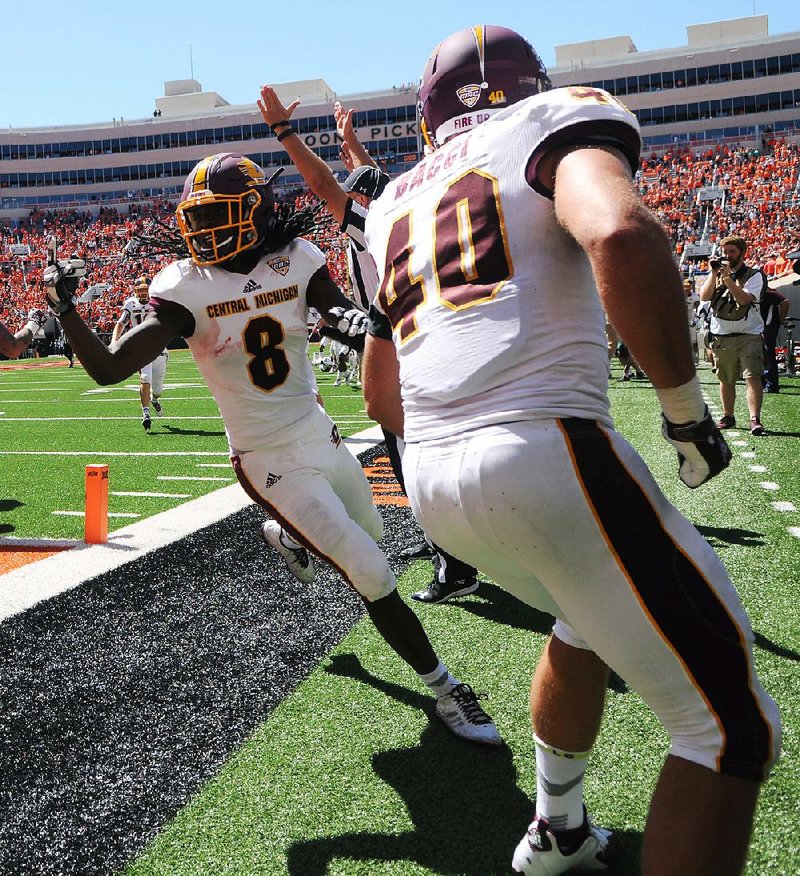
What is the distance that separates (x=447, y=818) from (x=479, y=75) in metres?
1.88

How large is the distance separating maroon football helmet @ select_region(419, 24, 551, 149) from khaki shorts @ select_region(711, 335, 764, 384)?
727 cm

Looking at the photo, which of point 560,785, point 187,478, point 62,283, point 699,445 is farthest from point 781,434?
point 699,445

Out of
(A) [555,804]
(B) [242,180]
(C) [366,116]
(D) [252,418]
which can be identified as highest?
(C) [366,116]

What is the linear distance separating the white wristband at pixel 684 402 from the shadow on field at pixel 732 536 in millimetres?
3437

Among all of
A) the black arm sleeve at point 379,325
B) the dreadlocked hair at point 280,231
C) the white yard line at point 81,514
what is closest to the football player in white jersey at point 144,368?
the white yard line at point 81,514

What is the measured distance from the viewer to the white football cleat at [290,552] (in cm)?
372

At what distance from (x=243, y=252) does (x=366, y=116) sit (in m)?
56.7

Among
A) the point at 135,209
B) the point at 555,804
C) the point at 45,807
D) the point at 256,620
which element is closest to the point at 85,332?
the point at 45,807

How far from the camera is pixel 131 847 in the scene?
84.8 inches

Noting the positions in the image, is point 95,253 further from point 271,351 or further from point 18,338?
point 271,351

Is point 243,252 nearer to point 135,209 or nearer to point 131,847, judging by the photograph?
point 131,847

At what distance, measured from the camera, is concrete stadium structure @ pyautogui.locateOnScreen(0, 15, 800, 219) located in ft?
164

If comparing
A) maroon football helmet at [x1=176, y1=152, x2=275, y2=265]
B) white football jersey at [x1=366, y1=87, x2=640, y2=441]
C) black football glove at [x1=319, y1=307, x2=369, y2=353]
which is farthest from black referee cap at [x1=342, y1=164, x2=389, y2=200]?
white football jersey at [x1=366, y1=87, x2=640, y2=441]

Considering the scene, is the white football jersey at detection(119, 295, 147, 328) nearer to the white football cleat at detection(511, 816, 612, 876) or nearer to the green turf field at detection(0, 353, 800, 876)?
the green turf field at detection(0, 353, 800, 876)
